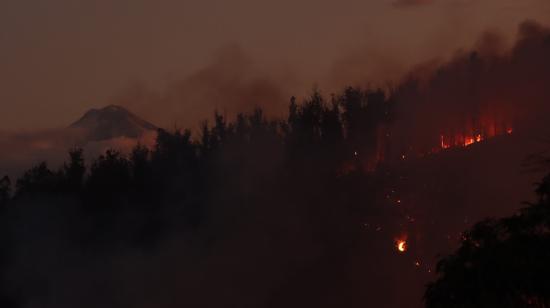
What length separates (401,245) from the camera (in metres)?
71.9

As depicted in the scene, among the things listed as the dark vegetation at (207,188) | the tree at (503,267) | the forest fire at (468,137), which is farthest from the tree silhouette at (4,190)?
the tree at (503,267)

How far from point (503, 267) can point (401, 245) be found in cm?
5494

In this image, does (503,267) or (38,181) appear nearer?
(503,267)

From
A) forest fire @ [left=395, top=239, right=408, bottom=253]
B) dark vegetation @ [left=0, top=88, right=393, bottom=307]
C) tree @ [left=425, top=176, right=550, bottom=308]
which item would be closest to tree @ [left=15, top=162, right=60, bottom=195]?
dark vegetation @ [left=0, top=88, right=393, bottom=307]

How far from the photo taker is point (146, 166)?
83500 mm

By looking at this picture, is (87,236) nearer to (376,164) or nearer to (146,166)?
(146,166)

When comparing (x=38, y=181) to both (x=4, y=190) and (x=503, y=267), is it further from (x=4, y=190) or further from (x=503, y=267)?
(x=503, y=267)

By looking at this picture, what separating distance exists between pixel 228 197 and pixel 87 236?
11228 mm

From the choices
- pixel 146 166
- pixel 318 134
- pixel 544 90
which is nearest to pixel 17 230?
pixel 146 166

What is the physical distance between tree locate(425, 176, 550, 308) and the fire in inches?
2106

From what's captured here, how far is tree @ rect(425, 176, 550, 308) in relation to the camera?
17141 millimetres

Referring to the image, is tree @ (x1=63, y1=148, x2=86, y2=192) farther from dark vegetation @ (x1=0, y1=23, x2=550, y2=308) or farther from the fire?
the fire

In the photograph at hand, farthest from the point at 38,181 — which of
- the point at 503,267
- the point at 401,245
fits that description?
the point at 503,267

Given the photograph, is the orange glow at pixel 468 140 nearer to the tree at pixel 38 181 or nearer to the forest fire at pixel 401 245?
the forest fire at pixel 401 245
